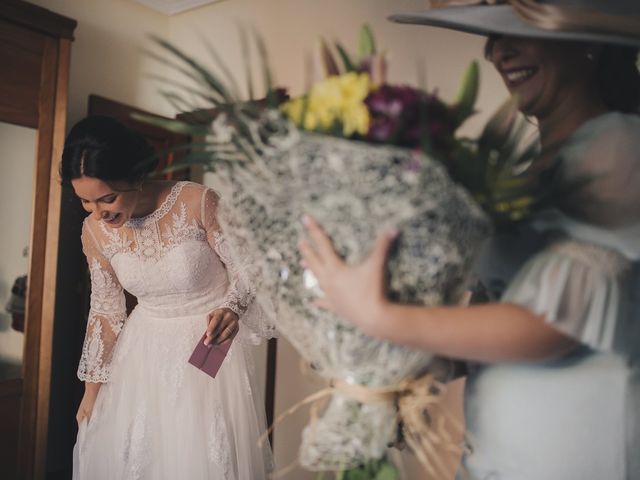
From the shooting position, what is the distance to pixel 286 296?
0.76m

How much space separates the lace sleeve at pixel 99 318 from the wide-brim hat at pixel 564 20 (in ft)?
4.32

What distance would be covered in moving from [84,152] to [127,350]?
65 cm

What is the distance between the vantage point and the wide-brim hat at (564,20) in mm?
708

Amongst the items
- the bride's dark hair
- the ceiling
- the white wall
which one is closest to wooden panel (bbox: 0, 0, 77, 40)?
the white wall

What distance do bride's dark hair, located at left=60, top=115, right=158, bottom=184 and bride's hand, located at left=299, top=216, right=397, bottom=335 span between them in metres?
Answer: 0.92

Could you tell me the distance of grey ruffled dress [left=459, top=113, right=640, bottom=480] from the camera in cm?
64

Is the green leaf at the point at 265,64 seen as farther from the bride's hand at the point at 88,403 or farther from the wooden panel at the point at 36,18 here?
the wooden panel at the point at 36,18

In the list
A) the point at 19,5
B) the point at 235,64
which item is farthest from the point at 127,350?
the point at 235,64

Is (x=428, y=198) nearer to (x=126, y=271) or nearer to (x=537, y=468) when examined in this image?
(x=537, y=468)

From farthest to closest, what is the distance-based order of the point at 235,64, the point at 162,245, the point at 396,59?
the point at 235,64
the point at 396,59
the point at 162,245

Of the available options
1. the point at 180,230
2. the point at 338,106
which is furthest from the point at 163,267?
the point at 338,106

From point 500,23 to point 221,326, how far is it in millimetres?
1103

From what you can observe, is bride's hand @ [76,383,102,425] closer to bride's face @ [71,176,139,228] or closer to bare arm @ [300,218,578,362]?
bride's face @ [71,176,139,228]

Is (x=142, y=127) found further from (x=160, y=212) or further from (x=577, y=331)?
A: (x=577, y=331)
